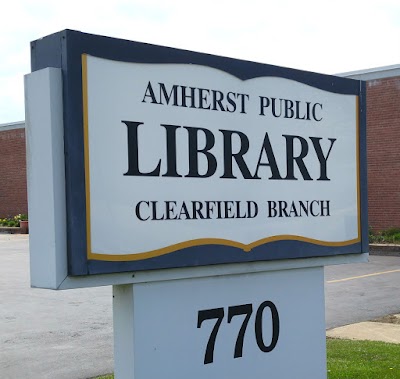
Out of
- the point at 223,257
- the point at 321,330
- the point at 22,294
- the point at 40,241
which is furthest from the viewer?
the point at 22,294

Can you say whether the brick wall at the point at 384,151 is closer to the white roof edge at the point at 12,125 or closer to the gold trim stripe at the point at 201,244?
the gold trim stripe at the point at 201,244

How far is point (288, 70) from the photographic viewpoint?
4961 millimetres

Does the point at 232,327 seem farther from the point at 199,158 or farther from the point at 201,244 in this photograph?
the point at 199,158

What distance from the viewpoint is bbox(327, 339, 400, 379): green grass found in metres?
6.93

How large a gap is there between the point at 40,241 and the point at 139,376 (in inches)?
36.1

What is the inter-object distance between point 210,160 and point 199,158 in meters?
0.09

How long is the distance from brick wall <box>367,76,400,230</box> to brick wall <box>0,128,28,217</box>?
66.1ft

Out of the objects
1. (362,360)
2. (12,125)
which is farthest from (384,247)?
(12,125)

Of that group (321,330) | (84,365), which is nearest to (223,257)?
(321,330)

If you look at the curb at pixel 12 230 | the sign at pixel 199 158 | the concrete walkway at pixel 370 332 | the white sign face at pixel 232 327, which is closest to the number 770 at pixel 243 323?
the white sign face at pixel 232 327

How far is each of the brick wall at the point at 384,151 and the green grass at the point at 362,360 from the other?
1547 centimetres

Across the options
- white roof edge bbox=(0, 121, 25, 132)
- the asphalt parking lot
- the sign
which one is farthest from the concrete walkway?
white roof edge bbox=(0, 121, 25, 132)

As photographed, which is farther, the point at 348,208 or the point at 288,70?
the point at 348,208

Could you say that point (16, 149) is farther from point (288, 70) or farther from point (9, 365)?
point (288, 70)
